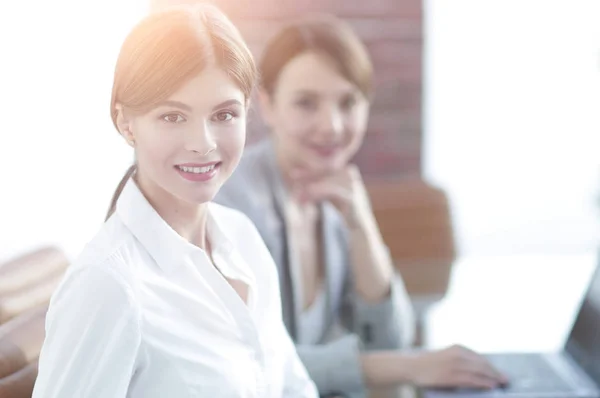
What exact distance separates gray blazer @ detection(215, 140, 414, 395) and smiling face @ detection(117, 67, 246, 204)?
629 millimetres

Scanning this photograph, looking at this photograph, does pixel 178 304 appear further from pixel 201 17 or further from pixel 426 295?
pixel 426 295

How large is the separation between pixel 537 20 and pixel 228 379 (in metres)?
3.19

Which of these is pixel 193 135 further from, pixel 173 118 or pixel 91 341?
pixel 91 341

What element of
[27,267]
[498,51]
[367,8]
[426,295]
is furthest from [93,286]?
[498,51]

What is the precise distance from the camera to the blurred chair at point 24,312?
85 cm

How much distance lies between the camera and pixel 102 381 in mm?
681

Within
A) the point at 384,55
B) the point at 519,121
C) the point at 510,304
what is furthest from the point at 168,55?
the point at 519,121

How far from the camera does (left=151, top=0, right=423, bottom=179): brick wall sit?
2523 millimetres

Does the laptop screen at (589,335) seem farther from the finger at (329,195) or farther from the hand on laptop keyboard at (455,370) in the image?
the finger at (329,195)

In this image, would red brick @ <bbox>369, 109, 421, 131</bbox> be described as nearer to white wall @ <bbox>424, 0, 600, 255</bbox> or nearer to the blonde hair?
white wall @ <bbox>424, 0, 600, 255</bbox>

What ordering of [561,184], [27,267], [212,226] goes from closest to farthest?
[212,226]
[27,267]
[561,184]

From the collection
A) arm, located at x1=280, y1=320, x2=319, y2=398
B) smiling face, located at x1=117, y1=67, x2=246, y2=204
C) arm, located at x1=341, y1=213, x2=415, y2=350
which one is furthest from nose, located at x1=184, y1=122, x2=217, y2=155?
arm, located at x1=341, y1=213, x2=415, y2=350

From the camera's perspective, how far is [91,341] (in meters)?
0.67

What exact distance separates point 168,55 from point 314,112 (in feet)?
2.49
